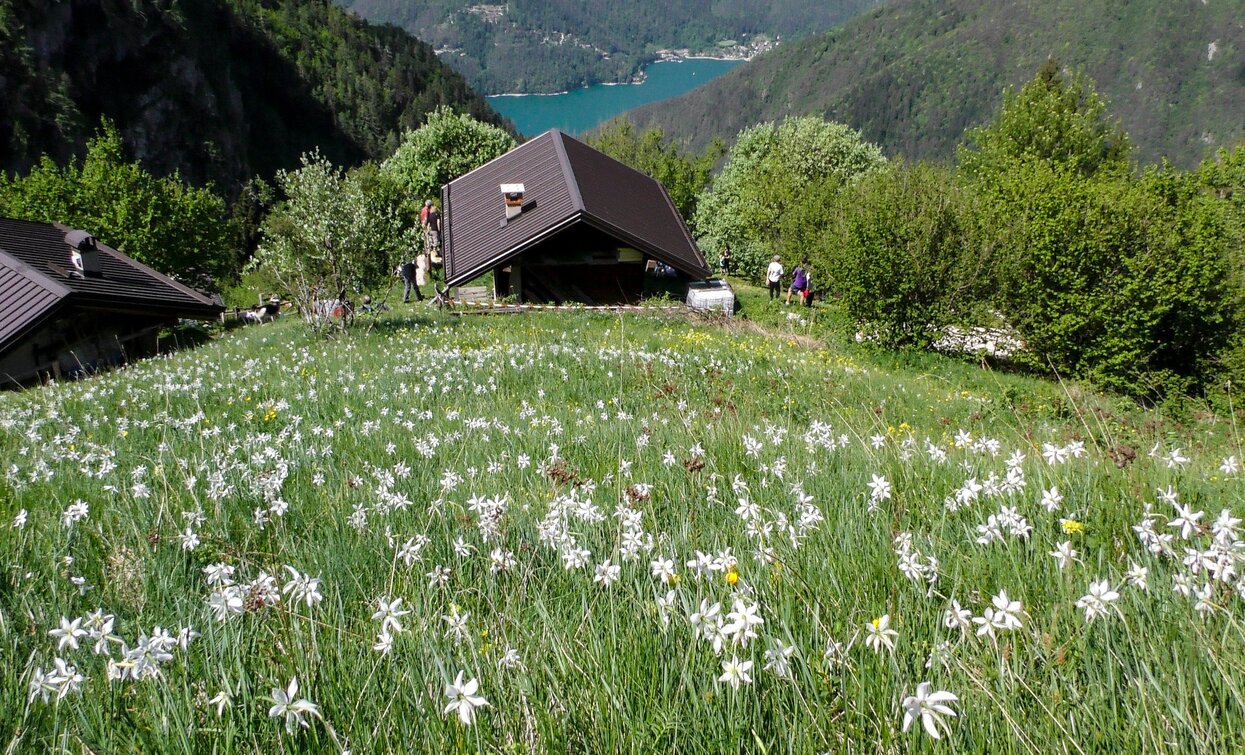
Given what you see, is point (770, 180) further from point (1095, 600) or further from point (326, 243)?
point (1095, 600)

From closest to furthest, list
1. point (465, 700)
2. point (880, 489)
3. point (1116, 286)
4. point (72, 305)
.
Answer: point (465, 700), point (880, 489), point (1116, 286), point (72, 305)

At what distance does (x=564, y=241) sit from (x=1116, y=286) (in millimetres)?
21441

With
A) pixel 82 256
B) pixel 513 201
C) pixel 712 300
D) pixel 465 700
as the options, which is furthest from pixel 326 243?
pixel 465 700

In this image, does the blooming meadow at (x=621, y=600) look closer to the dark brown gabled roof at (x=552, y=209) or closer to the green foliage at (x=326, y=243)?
the green foliage at (x=326, y=243)

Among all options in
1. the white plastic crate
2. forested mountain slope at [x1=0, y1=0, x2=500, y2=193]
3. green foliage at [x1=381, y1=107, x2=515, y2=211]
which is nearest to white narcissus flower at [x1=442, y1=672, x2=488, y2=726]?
the white plastic crate

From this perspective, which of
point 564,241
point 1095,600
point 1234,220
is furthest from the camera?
point 1234,220

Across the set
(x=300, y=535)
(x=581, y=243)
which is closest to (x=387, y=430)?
(x=300, y=535)

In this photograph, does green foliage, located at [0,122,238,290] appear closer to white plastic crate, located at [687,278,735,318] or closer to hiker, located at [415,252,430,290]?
hiker, located at [415,252,430,290]

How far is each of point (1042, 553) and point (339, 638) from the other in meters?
2.79

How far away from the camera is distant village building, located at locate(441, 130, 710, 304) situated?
31.2 m

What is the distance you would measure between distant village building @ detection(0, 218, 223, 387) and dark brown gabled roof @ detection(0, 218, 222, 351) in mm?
30

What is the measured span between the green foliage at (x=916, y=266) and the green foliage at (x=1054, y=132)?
27724 millimetres

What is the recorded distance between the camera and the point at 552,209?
105 ft

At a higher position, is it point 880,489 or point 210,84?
point 210,84
